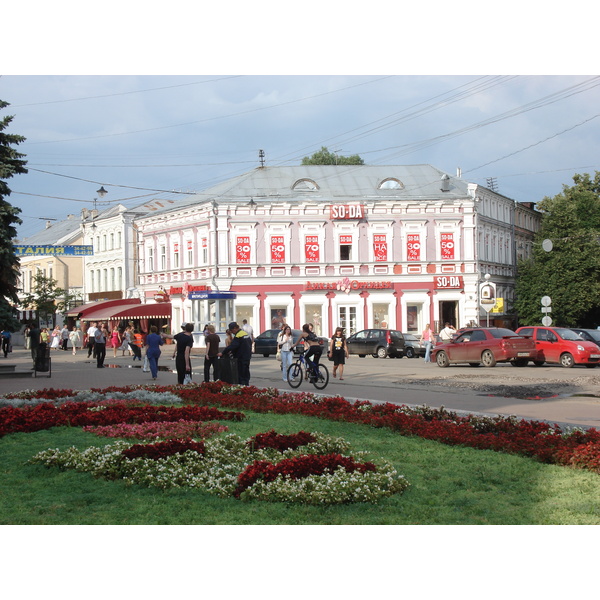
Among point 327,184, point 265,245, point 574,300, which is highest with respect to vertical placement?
point 327,184

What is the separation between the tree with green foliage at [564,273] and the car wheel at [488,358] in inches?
1112

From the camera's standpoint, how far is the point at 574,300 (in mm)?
57594

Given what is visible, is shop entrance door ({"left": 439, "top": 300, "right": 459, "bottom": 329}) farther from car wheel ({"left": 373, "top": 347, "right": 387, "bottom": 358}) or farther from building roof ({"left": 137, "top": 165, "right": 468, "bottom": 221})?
car wheel ({"left": 373, "top": 347, "right": 387, "bottom": 358})

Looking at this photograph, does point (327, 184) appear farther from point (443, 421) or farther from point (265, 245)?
point (443, 421)

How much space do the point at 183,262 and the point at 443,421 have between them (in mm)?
45865

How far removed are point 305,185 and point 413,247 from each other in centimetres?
880

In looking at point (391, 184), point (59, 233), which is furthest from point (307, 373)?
point (59, 233)

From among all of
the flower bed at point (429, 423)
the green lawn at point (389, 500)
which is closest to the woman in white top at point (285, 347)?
the flower bed at point (429, 423)

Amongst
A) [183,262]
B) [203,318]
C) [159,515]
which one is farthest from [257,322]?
[159,515]

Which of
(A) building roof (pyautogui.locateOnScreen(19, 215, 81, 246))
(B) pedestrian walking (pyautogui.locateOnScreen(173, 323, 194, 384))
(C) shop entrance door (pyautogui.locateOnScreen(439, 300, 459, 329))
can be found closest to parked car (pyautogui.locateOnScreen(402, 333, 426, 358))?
(C) shop entrance door (pyautogui.locateOnScreen(439, 300, 459, 329))

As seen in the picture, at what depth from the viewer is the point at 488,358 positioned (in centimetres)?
3091

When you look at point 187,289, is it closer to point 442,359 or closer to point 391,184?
point 391,184

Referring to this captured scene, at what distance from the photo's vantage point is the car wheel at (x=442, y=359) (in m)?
32.2

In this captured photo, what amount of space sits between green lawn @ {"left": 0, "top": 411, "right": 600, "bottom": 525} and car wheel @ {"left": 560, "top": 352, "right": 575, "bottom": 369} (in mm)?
22075
